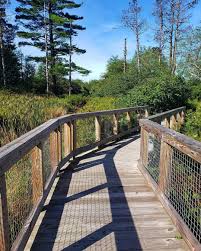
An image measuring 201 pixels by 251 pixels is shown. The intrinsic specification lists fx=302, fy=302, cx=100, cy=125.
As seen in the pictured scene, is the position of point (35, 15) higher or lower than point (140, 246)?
higher

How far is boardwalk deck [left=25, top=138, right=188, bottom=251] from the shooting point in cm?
271

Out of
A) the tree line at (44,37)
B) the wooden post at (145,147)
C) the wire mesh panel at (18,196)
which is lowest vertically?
the wire mesh panel at (18,196)

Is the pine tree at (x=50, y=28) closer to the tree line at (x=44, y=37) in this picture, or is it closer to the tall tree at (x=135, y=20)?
the tree line at (x=44, y=37)

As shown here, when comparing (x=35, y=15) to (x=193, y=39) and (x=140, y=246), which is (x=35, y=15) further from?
(x=140, y=246)

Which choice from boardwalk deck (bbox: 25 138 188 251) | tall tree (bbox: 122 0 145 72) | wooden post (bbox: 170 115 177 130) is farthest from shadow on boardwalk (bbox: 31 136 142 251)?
tall tree (bbox: 122 0 145 72)

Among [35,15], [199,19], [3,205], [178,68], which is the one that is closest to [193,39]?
[199,19]

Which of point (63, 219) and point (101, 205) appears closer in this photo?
point (63, 219)

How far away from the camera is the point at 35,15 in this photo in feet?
98.6

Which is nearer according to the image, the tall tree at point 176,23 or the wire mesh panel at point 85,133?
the wire mesh panel at point 85,133

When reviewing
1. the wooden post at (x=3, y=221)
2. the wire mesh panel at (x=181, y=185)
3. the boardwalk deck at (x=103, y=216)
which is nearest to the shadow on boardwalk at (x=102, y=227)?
the boardwalk deck at (x=103, y=216)

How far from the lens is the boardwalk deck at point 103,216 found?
8.89 feet

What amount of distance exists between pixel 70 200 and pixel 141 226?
107 centimetres

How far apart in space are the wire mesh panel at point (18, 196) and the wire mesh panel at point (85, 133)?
8.83ft

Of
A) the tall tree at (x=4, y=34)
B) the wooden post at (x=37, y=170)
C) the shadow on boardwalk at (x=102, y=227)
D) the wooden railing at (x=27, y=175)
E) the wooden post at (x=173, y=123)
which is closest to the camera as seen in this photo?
the wooden railing at (x=27, y=175)
